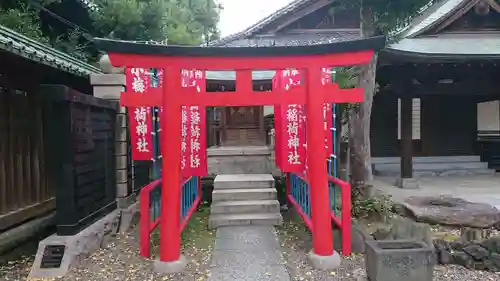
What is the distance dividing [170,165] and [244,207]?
10.0 ft

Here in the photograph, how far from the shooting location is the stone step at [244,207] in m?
7.64

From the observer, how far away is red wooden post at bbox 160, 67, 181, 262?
4.96m

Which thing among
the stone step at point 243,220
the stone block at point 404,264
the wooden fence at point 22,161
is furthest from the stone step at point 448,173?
the wooden fence at point 22,161

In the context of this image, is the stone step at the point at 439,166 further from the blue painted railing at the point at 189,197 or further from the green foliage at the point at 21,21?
the green foliage at the point at 21,21

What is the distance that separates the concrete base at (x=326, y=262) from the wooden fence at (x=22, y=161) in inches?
170

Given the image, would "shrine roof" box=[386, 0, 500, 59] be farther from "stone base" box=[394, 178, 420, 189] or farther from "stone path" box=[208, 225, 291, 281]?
"stone path" box=[208, 225, 291, 281]

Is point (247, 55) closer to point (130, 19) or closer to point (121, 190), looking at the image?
point (121, 190)

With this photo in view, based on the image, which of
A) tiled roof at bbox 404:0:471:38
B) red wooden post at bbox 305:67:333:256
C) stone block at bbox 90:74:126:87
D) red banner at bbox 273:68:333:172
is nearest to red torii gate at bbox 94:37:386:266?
red wooden post at bbox 305:67:333:256

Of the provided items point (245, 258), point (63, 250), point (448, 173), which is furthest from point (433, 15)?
point (63, 250)

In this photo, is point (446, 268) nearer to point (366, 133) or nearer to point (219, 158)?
point (366, 133)

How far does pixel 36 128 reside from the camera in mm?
6336

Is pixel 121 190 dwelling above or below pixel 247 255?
above

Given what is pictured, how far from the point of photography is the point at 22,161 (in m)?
5.96

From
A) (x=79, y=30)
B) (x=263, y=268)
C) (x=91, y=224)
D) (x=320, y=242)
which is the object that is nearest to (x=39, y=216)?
(x=91, y=224)
